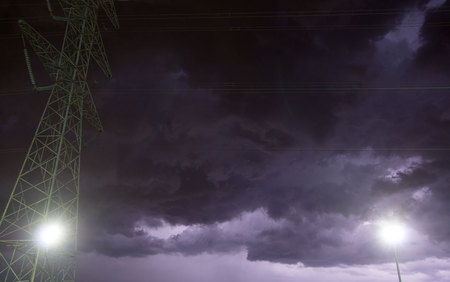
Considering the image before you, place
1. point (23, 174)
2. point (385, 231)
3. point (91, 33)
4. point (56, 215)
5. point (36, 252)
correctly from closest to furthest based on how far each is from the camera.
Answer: point (36, 252) < point (23, 174) < point (56, 215) < point (91, 33) < point (385, 231)

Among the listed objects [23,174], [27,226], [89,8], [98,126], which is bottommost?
[27,226]

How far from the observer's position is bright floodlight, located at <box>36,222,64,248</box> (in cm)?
1572

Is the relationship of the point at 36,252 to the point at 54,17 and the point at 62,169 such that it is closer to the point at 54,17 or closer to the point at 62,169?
the point at 62,169

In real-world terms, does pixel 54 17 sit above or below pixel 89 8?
below

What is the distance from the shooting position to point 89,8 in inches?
896

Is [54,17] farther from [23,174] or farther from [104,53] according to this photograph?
[23,174]

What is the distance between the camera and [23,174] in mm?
16969

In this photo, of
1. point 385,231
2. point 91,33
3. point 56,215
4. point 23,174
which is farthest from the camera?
point 385,231

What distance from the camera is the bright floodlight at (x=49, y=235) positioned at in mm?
15719

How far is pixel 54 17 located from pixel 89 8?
13.0ft

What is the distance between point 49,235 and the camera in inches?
634

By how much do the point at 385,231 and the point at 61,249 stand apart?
36757mm

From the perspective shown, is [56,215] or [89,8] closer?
[56,215]

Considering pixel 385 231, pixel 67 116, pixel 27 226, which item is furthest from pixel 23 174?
pixel 385 231
